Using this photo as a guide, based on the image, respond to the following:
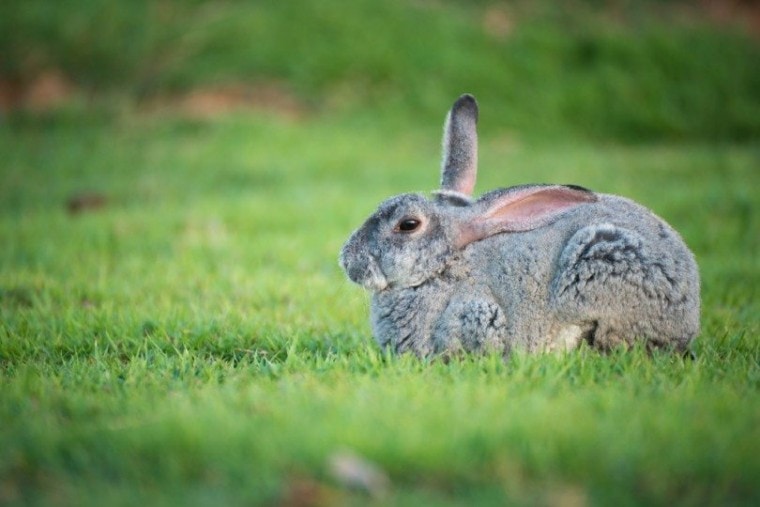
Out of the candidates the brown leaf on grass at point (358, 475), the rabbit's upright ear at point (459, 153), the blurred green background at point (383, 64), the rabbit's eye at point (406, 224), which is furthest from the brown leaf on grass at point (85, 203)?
the brown leaf on grass at point (358, 475)

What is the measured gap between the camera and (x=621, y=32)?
846 inches

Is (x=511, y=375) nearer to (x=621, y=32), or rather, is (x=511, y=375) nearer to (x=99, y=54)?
(x=99, y=54)

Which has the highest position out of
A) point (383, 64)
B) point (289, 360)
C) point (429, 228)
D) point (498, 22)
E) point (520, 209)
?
point (498, 22)

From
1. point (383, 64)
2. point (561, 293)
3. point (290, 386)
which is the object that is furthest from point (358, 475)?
point (383, 64)

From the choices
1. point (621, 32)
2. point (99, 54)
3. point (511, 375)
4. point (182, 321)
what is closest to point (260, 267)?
point (182, 321)

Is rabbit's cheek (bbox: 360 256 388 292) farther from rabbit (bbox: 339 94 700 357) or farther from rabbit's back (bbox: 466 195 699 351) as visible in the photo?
rabbit's back (bbox: 466 195 699 351)

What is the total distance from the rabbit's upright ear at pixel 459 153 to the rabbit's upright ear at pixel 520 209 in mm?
409

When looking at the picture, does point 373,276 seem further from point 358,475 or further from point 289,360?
point 358,475

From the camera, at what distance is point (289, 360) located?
514cm

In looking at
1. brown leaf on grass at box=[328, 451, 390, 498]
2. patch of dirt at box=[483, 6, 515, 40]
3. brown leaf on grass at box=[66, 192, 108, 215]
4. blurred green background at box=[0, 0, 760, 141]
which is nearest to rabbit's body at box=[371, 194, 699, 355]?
brown leaf on grass at box=[328, 451, 390, 498]

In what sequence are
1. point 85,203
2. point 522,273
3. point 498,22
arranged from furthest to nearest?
1. point 498,22
2. point 85,203
3. point 522,273

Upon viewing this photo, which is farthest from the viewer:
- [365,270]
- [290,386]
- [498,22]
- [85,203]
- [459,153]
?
[498,22]

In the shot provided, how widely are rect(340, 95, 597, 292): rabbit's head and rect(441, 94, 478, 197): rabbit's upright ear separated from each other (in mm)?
319

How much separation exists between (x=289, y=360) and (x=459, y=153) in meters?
1.69
